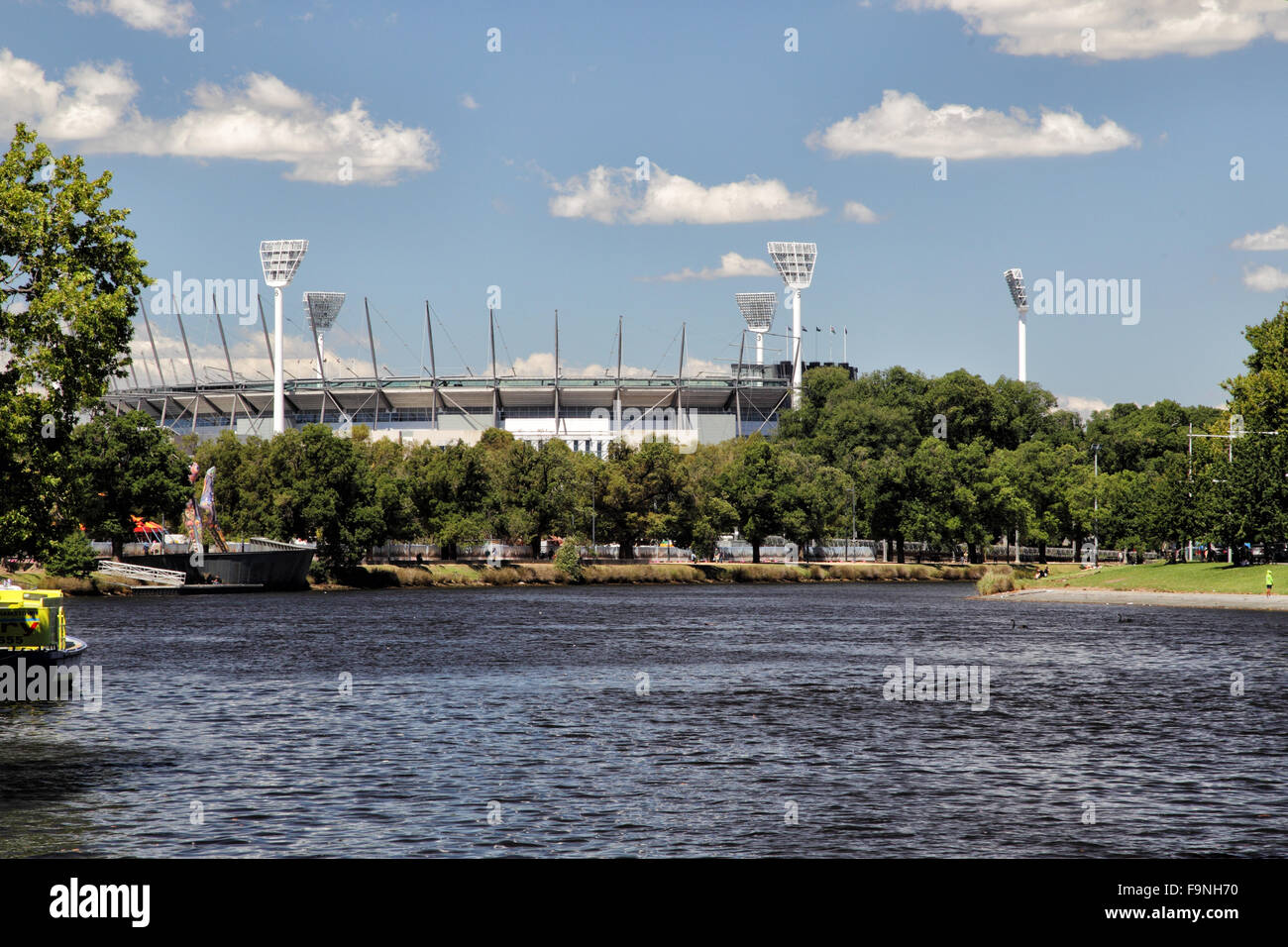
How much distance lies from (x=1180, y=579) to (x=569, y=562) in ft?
236

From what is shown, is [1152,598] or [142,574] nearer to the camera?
[1152,598]

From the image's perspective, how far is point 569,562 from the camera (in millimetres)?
156250

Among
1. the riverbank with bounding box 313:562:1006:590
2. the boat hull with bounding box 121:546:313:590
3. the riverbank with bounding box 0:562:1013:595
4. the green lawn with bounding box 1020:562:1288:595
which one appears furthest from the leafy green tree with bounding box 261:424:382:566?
the green lawn with bounding box 1020:562:1288:595

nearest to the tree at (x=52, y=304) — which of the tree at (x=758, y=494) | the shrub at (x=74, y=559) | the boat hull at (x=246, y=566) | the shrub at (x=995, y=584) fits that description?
the shrub at (x=74, y=559)

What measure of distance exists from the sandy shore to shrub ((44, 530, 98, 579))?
266 feet

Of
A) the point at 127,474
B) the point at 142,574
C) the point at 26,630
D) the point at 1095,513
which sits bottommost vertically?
the point at 142,574

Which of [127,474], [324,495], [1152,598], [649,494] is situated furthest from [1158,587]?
[127,474]

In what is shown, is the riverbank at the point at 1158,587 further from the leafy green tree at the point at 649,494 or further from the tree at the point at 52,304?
the tree at the point at 52,304

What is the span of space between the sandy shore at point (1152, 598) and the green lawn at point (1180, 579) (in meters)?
1.25

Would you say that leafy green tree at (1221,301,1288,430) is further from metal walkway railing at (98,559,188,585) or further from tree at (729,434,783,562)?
metal walkway railing at (98,559,188,585)

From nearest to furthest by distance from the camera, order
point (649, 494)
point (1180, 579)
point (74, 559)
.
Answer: point (1180, 579) → point (74, 559) → point (649, 494)

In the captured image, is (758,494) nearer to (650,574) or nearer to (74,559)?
(650,574)

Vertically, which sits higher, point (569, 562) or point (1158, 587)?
point (1158, 587)
